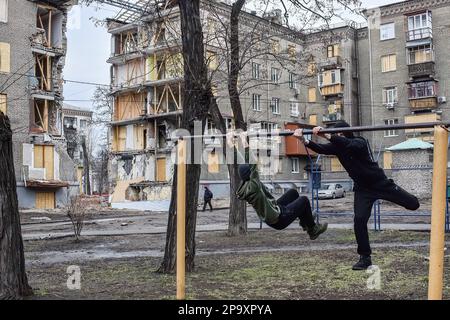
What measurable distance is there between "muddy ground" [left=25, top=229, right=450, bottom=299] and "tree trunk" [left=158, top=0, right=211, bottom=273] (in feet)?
1.59

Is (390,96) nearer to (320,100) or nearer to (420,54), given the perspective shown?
(420,54)

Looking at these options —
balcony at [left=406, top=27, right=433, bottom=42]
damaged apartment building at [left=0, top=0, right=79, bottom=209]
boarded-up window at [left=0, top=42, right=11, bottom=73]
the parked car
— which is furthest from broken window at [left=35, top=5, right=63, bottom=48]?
balcony at [left=406, top=27, right=433, bottom=42]

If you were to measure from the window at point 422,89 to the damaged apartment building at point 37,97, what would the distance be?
94.5ft

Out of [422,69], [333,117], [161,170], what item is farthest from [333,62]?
[161,170]

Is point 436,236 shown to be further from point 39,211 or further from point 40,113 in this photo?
point 40,113

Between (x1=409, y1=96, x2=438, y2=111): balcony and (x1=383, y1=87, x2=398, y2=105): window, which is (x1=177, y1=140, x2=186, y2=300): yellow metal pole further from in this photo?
(x1=383, y1=87, x2=398, y2=105): window

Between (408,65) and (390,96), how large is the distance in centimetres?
320

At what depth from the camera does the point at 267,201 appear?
252 inches

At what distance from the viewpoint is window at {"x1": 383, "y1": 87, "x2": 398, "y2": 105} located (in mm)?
45969

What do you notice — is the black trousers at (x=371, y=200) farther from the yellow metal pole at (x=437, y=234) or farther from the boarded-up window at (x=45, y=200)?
the boarded-up window at (x=45, y=200)

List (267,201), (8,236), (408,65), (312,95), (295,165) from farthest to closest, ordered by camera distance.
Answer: (312,95) → (295,165) → (408,65) → (267,201) → (8,236)

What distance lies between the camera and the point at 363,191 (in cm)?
649
